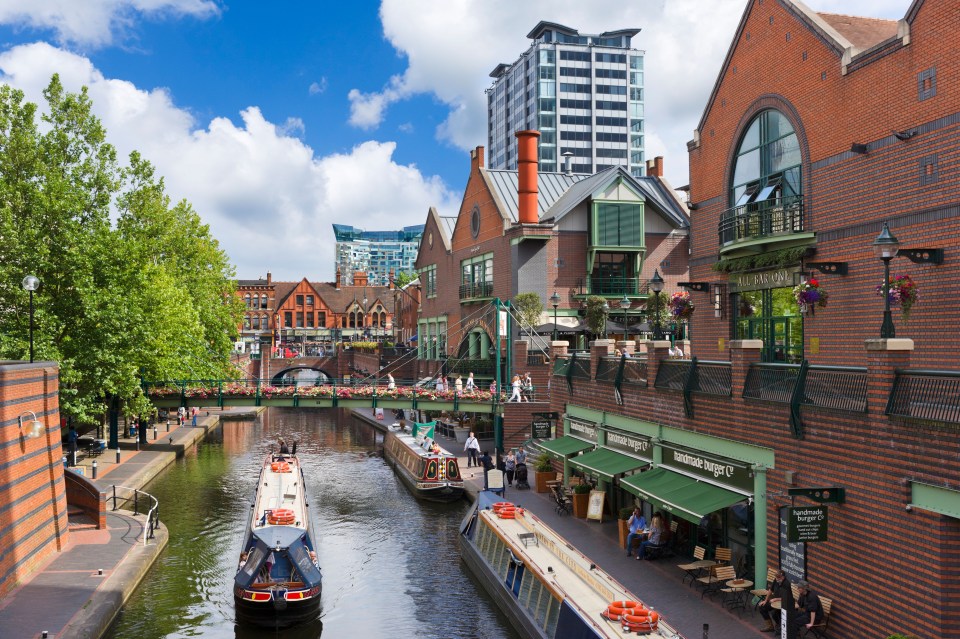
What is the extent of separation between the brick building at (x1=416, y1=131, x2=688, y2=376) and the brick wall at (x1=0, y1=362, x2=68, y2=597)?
3013cm

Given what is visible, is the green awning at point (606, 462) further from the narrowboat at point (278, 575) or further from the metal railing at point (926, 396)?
the metal railing at point (926, 396)

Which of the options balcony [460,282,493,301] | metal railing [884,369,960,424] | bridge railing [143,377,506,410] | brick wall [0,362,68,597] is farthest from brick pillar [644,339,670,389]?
balcony [460,282,493,301]

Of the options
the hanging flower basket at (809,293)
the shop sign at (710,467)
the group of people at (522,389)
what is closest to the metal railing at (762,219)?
the hanging flower basket at (809,293)

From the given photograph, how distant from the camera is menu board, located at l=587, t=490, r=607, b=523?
28.2 meters

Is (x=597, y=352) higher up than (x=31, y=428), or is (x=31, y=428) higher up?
(x=597, y=352)

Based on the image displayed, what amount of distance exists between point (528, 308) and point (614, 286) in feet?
20.6

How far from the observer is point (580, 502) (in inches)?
1151

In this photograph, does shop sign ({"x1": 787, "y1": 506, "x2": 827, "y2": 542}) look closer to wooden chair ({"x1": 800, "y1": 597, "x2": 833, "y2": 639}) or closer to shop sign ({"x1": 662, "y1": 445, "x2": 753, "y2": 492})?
wooden chair ({"x1": 800, "y1": 597, "x2": 833, "y2": 639})

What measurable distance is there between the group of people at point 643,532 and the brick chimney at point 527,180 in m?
30.0

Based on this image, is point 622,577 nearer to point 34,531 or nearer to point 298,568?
point 298,568

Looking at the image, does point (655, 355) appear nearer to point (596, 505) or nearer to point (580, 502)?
point (596, 505)

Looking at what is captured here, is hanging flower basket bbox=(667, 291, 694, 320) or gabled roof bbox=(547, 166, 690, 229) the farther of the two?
gabled roof bbox=(547, 166, 690, 229)

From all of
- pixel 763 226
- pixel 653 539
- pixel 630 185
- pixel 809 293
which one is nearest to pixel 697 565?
pixel 653 539

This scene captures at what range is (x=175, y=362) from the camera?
4688cm
